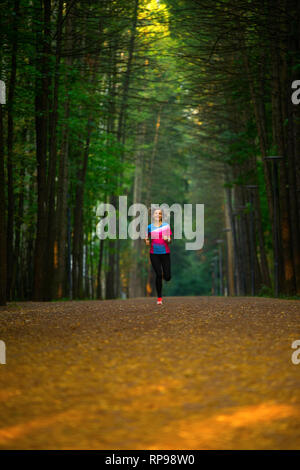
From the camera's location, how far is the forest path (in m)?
4.60

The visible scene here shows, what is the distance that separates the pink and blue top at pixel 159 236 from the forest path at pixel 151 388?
4.40 metres

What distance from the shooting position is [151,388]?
5.95m

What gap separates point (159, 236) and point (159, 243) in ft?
0.50

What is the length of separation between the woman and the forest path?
4400mm

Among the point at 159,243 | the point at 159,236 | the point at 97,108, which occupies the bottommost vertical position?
the point at 159,243

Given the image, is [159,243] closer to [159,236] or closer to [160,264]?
[159,236]

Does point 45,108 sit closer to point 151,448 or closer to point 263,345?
point 263,345

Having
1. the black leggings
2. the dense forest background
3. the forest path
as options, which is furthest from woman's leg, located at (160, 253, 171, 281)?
the forest path

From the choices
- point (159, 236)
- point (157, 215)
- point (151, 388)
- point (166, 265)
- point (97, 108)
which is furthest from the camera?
point (97, 108)

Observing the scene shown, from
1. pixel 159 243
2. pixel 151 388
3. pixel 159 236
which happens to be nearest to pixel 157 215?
pixel 159 236

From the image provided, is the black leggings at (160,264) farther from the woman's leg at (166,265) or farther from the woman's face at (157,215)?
the woman's face at (157,215)

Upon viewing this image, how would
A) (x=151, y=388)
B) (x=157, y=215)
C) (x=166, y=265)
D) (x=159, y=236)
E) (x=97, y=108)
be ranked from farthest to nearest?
1. (x=97, y=108)
2. (x=166, y=265)
3. (x=159, y=236)
4. (x=157, y=215)
5. (x=151, y=388)

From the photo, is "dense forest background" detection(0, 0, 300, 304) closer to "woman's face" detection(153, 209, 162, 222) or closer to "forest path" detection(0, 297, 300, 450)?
"woman's face" detection(153, 209, 162, 222)

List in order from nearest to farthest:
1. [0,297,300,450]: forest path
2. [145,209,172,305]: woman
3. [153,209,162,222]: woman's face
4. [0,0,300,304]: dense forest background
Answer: [0,297,300,450]: forest path
[153,209,162,222]: woman's face
[145,209,172,305]: woman
[0,0,300,304]: dense forest background
